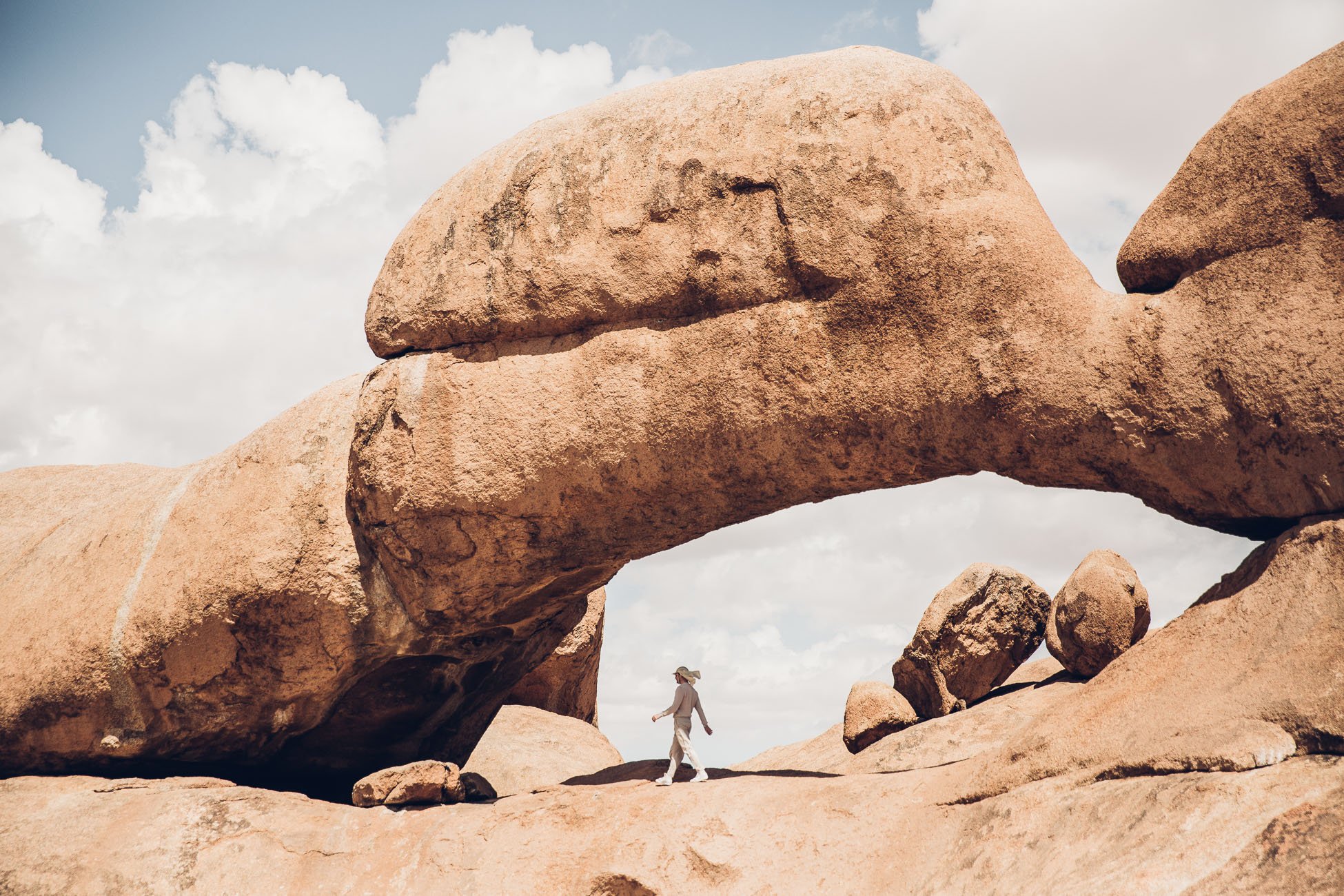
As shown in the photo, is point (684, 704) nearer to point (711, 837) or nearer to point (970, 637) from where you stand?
point (711, 837)

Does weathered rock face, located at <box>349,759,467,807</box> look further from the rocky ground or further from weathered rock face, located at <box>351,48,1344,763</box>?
weathered rock face, located at <box>351,48,1344,763</box>

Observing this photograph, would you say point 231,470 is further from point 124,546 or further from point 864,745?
point 864,745

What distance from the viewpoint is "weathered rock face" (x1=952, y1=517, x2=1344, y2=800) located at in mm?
5230

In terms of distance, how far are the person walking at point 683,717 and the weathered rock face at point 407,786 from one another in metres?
1.59

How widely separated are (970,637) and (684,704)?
470 centimetres

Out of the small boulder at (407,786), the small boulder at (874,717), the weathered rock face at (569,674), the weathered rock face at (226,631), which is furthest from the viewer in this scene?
the weathered rock face at (569,674)

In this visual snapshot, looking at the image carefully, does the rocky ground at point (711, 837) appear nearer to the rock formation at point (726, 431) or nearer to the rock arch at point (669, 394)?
the rock formation at point (726, 431)

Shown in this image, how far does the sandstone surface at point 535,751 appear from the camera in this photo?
11523 mm

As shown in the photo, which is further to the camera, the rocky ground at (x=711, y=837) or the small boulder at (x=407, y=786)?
the small boulder at (x=407, y=786)

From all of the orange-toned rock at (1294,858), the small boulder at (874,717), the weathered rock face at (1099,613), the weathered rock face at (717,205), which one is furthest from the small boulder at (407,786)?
the weathered rock face at (1099,613)

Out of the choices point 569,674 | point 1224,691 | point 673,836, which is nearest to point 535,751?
point 569,674

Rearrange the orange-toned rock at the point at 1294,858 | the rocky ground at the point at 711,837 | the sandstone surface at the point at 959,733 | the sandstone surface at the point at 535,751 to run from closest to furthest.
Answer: the orange-toned rock at the point at 1294,858 → the rocky ground at the point at 711,837 → the sandstone surface at the point at 959,733 → the sandstone surface at the point at 535,751

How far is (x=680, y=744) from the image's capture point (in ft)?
27.7

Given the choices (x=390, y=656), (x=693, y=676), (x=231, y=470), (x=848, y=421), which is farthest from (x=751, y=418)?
(x=231, y=470)
